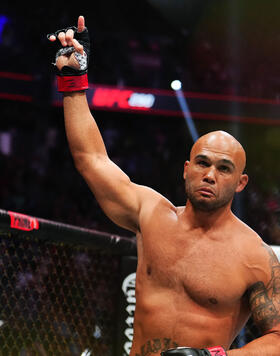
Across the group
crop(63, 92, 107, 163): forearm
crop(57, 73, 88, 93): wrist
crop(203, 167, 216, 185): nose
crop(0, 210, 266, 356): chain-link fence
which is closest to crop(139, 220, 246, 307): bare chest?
crop(203, 167, 216, 185): nose

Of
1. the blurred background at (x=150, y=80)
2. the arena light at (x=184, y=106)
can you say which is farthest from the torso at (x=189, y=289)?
the arena light at (x=184, y=106)

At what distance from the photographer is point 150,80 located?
9805mm

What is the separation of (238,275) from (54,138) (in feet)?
23.7

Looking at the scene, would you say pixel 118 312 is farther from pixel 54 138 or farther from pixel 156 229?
pixel 54 138

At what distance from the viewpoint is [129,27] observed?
378 inches

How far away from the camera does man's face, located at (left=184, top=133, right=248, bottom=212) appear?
1871 mm

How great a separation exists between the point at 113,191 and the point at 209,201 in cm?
36

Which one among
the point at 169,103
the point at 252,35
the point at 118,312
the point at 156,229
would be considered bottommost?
the point at 118,312

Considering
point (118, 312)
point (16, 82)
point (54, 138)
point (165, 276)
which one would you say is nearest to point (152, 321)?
point (165, 276)

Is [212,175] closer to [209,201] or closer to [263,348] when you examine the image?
[209,201]

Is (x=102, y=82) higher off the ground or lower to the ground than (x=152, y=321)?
higher

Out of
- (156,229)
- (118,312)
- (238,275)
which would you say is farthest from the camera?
(118,312)

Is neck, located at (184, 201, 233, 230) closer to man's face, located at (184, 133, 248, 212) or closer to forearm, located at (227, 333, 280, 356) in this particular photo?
man's face, located at (184, 133, 248, 212)

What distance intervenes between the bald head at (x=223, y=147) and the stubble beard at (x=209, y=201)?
11 centimetres
